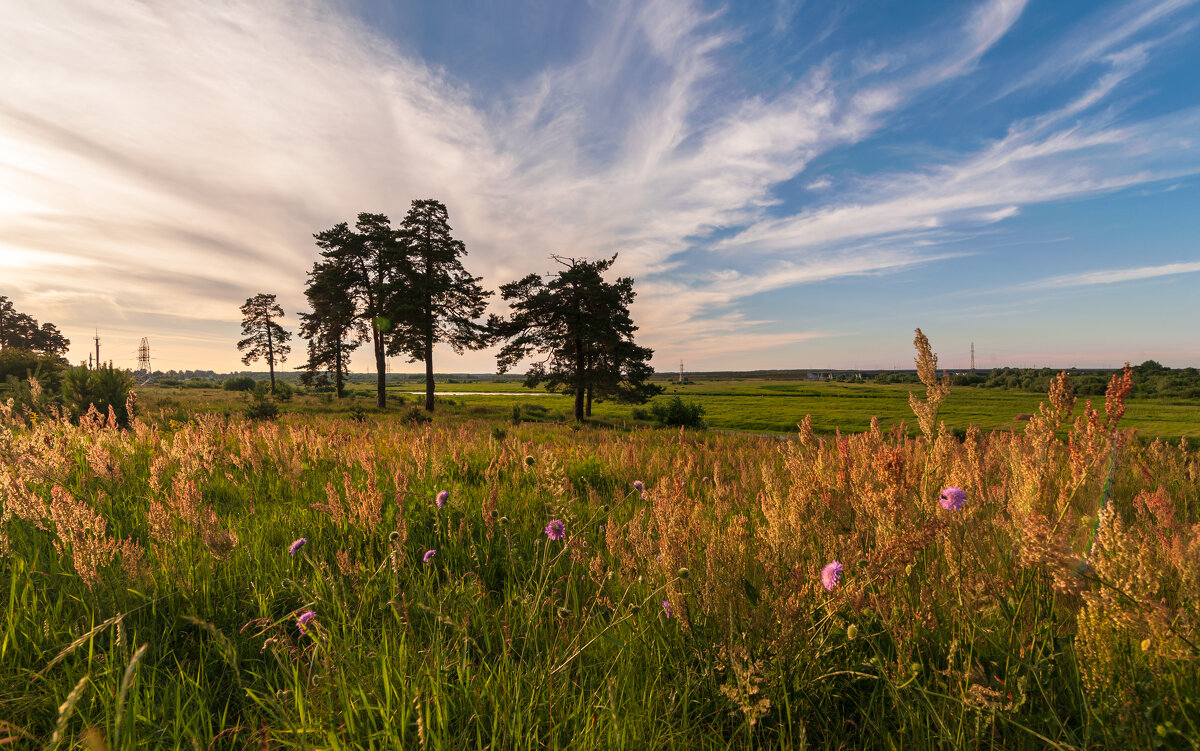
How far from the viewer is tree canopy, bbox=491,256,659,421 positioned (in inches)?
1252

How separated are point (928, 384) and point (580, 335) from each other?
28887 mm

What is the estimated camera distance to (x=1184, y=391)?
54.8 meters

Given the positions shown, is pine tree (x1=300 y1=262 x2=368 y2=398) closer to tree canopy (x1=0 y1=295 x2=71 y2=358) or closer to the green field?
the green field

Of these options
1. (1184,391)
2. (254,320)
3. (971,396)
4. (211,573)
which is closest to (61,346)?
(254,320)

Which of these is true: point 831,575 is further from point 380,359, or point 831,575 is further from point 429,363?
point 380,359

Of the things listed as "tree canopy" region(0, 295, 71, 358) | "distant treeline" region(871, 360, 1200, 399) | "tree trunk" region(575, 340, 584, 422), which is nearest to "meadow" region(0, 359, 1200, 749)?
"tree trunk" region(575, 340, 584, 422)

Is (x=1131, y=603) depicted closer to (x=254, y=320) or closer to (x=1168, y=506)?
(x=1168, y=506)

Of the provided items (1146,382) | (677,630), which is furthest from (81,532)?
(1146,382)

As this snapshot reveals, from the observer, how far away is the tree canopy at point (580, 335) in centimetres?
3180

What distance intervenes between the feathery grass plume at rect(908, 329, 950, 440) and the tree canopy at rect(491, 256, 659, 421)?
28629 mm

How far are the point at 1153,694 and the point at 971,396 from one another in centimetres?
8998

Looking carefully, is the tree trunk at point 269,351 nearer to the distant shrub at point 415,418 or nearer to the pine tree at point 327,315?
the pine tree at point 327,315

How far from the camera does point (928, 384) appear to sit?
2410 millimetres

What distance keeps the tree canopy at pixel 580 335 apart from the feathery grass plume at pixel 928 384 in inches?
1127
